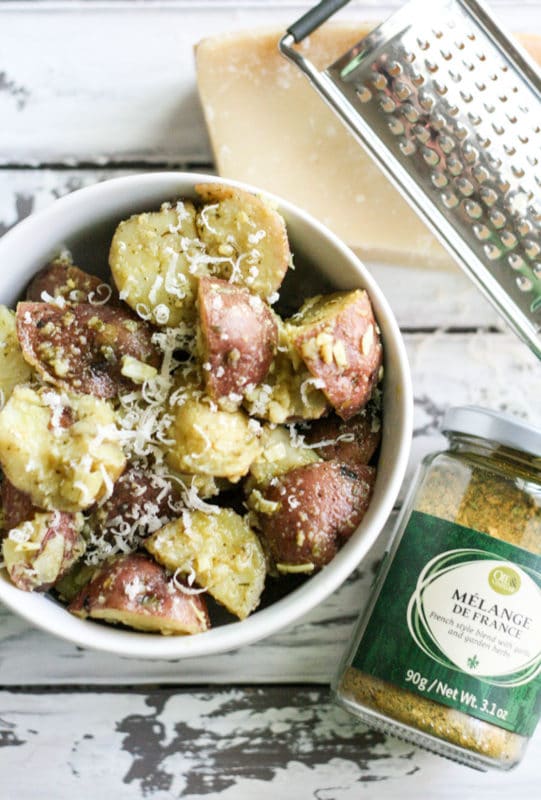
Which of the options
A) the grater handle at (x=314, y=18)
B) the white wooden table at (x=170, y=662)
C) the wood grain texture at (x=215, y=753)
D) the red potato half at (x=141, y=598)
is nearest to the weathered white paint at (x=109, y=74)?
the white wooden table at (x=170, y=662)

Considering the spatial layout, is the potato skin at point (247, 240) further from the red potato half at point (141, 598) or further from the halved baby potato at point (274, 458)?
the red potato half at point (141, 598)

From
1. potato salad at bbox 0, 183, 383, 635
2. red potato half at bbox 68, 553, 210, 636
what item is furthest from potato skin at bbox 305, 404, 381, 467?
red potato half at bbox 68, 553, 210, 636

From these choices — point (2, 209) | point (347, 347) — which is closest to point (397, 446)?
point (347, 347)

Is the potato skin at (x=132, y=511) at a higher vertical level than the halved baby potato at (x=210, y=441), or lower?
lower

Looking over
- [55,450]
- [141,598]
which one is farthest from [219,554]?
[55,450]

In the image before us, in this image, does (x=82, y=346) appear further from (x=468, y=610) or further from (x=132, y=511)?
(x=468, y=610)

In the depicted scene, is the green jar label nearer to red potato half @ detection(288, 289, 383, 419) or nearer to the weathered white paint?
red potato half @ detection(288, 289, 383, 419)
